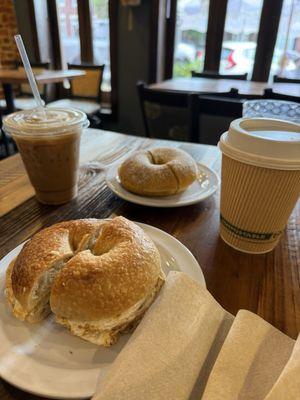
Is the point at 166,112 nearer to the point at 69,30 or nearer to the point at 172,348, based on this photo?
the point at 172,348

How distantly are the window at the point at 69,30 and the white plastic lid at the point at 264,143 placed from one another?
3855 mm

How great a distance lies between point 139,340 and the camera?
0.36 m

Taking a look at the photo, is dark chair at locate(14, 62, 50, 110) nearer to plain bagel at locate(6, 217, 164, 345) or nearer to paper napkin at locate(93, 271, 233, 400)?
plain bagel at locate(6, 217, 164, 345)

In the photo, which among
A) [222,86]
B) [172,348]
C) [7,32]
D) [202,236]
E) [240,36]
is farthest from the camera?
[7,32]

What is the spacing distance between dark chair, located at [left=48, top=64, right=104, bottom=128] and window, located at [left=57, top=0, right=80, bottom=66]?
0.56 metres

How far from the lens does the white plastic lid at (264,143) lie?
19.4 inches

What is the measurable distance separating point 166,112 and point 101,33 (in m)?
2.68

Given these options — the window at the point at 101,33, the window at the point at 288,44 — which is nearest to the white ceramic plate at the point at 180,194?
the window at the point at 288,44

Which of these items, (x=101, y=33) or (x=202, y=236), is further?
(x=101, y=33)

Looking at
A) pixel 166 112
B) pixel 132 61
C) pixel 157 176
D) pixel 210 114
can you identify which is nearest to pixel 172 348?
pixel 157 176

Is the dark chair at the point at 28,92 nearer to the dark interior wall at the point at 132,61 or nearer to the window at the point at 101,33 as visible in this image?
the window at the point at 101,33

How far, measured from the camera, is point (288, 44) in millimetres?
2910

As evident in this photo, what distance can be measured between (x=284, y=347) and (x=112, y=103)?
3.68 metres

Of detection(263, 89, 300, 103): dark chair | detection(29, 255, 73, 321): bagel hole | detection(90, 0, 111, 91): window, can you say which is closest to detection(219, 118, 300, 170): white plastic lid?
detection(29, 255, 73, 321): bagel hole
